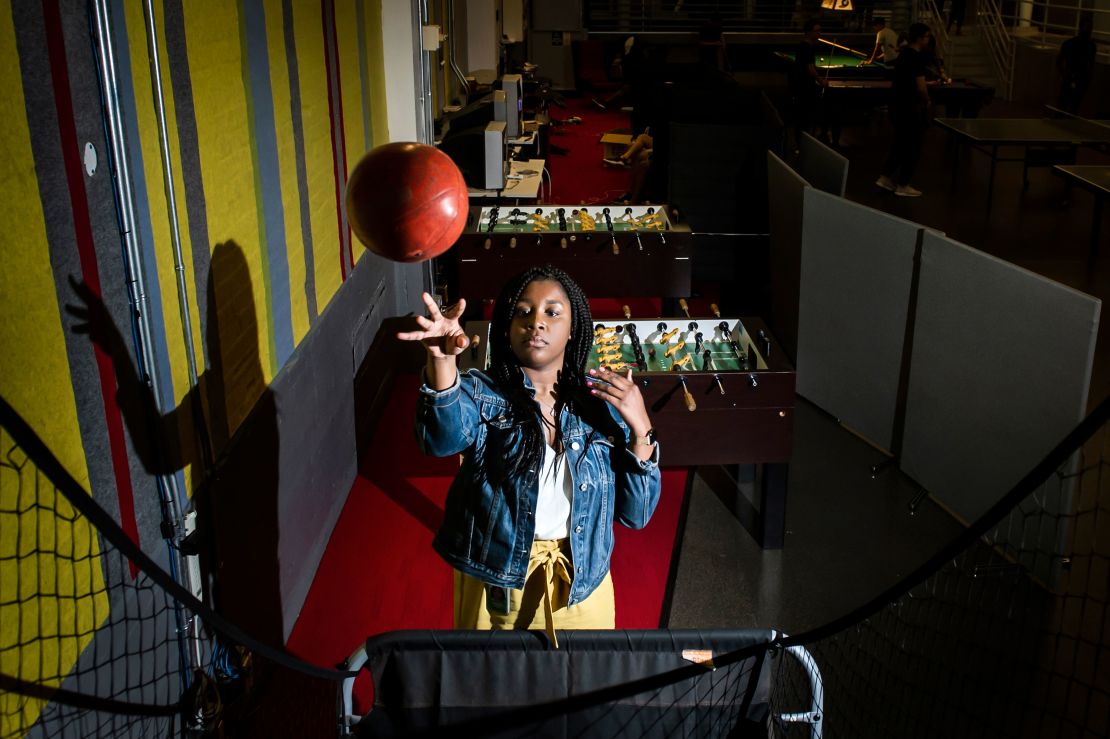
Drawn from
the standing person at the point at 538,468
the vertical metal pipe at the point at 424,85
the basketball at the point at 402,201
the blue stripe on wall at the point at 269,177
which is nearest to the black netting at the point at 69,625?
the standing person at the point at 538,468

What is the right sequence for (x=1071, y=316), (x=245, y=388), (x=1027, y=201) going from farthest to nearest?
1. (x=1027, y=201)
2. (x=1071, y=316)
3. (x=245, y=388)

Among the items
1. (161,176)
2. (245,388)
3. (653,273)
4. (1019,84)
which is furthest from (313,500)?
(1019,84)

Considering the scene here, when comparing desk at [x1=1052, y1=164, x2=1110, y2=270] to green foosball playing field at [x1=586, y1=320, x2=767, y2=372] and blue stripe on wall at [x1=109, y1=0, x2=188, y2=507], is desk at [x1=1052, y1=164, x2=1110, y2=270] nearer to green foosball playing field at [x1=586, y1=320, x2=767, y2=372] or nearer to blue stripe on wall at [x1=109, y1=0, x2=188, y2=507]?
green foosball playing field at [x1=586, y1=320, x2=767, y2=372]

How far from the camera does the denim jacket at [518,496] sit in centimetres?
262

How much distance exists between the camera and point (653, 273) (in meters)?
6.29

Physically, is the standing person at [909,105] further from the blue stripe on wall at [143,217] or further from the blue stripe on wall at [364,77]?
the blue stripe on wall at [143,217]

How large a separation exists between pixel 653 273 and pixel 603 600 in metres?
3.69

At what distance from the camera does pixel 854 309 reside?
5.57 meters

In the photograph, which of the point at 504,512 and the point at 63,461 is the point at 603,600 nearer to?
the point at 504,512

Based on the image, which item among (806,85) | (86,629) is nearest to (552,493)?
(86,629)

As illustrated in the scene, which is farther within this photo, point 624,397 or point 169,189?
point 169,189

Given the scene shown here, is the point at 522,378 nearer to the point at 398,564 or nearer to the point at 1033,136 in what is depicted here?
the point at 398,564

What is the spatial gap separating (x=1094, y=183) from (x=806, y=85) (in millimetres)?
5778

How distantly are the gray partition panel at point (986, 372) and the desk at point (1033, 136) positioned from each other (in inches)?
221
